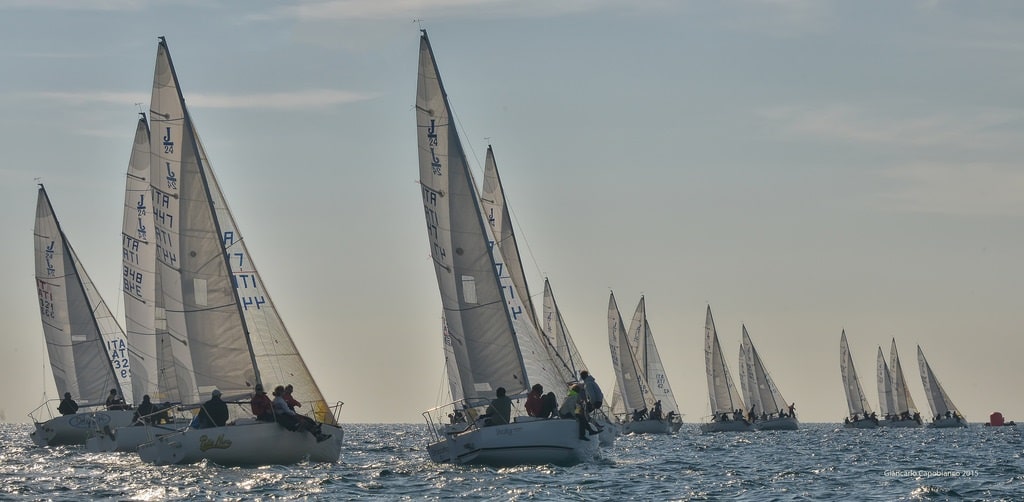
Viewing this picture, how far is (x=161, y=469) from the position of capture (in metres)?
32.7

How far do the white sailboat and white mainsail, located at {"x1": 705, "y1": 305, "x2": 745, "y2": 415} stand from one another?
1838 cm

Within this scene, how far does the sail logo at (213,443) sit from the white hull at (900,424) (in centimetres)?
8884

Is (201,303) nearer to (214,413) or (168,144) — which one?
(214,413)

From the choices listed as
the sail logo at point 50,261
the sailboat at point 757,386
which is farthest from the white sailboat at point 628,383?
the sail logo at point 50,261

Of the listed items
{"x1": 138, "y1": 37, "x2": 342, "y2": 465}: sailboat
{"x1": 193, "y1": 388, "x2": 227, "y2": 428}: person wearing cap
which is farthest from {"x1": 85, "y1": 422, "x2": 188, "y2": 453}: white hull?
{"x1": 193, "y1": 388, "x2": 227, "y2": 428}: person wearing cap

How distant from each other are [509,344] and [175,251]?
810 cm

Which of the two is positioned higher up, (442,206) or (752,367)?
(752,367)

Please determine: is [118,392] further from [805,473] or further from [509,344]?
[805,473]

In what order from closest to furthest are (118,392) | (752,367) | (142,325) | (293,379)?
(293,379)
(142,325)
(118,392)
(752,367)

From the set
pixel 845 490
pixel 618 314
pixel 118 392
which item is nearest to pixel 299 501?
pixel 845 490

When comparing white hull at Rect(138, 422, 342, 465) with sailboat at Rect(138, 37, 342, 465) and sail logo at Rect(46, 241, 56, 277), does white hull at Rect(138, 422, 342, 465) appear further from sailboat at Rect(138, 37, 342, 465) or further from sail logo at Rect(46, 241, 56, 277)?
sail logo at Rect(46, 241, 56, 277)

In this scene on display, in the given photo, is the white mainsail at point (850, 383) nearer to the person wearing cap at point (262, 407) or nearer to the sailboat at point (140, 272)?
the sailboat at point (140, 272)

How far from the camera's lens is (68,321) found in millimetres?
53906

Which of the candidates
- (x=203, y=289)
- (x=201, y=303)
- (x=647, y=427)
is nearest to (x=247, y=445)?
(x=201, y=303)
